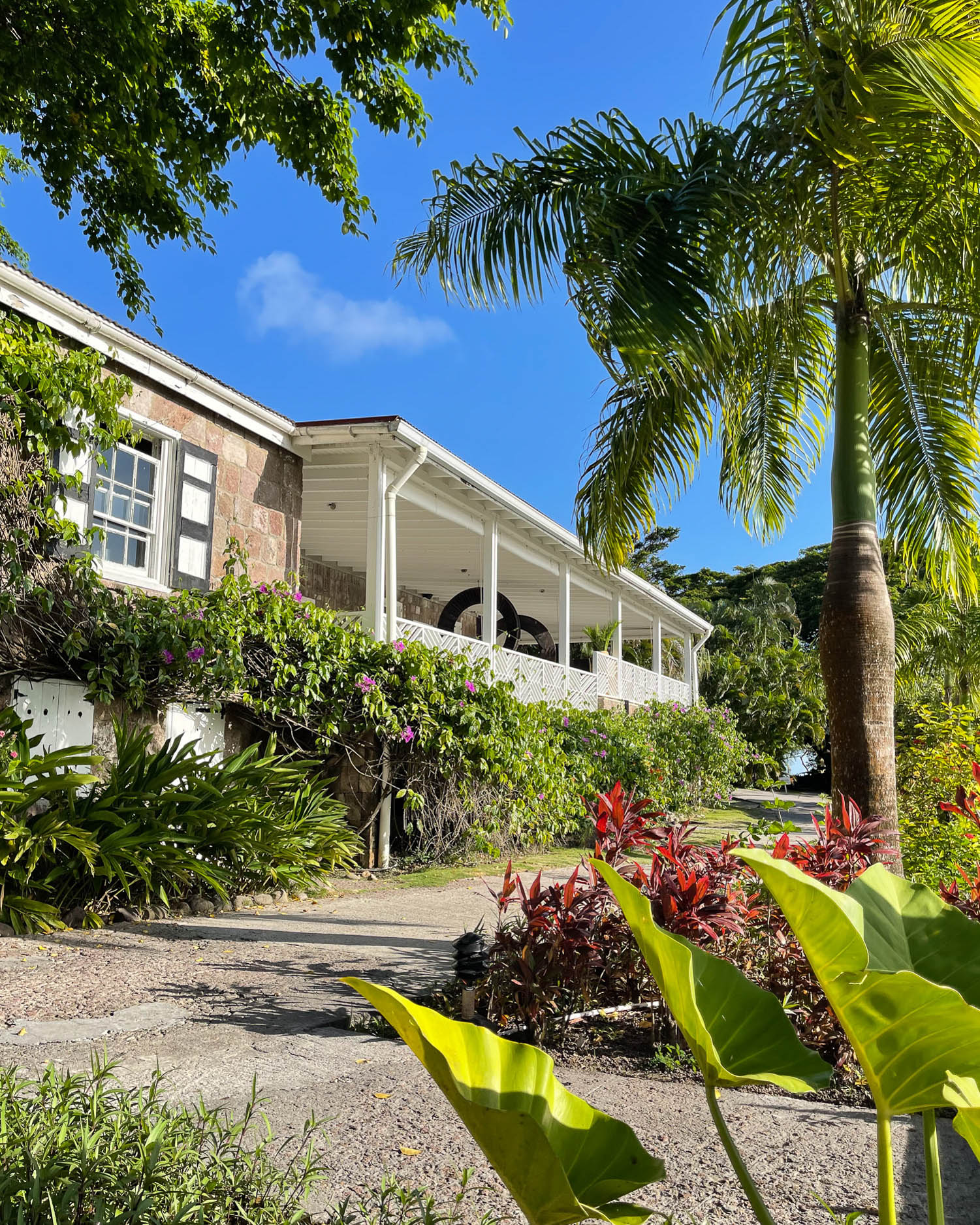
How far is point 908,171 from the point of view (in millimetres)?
5438

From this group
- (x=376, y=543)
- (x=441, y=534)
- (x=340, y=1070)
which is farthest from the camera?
(x=441, y=534)

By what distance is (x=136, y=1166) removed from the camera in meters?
2.14

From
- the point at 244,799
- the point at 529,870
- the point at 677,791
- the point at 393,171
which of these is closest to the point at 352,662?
the point at 244,799

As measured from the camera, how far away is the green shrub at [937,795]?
583 cm

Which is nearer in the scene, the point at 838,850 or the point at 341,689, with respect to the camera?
the point at 838,850

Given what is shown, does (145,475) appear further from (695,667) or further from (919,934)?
(695,667)

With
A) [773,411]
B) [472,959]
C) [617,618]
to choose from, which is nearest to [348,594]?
[617,618]

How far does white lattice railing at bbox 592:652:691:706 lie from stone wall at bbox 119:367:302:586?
766 centimetres

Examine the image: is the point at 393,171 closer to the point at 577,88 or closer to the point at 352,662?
the point at 577,88

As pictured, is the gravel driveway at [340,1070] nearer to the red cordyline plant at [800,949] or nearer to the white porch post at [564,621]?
the red cordyline plant at [800,949]

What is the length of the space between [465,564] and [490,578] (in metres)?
4.74

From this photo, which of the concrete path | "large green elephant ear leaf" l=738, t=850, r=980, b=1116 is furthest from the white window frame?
the concrete path

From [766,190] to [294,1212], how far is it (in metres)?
5.06

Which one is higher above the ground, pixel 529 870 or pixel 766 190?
pixel 766 190
